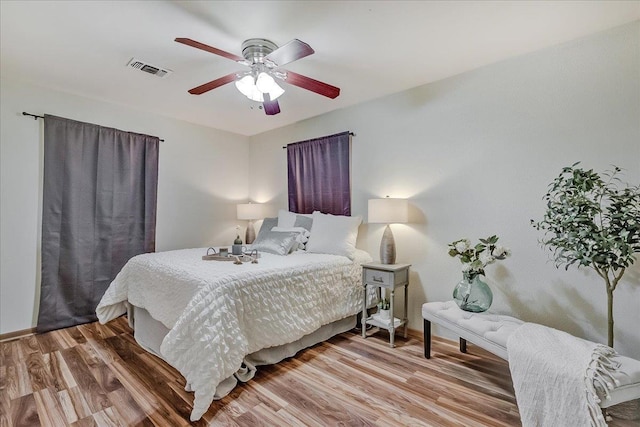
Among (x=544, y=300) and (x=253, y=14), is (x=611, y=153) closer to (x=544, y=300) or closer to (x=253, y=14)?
(x=544, y=300)

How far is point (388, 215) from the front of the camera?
2836 mm

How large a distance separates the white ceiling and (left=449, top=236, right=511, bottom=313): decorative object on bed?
1.47 metres

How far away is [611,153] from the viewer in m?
2.05

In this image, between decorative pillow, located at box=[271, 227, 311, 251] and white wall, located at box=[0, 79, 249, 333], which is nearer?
white wall, located at box=[0, 79, 249, 333]

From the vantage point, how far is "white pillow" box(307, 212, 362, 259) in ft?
10.2

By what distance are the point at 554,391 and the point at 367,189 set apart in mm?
2321

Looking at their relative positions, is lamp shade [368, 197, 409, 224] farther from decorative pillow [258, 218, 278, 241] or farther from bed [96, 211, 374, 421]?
decorative pillow [258, 218, 278, 241]

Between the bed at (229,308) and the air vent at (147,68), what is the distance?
165 cm

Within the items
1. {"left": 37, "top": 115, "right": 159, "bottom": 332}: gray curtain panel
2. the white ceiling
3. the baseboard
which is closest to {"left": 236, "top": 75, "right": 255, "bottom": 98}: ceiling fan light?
the white ceiling

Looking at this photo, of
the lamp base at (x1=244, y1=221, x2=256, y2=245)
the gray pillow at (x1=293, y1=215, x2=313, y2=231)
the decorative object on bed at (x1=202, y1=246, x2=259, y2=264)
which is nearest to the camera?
the decorative object on bed at (x1=202, y1=246, x2=259, y2=264)

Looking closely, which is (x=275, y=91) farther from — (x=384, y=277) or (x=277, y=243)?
(x=384, y=277)

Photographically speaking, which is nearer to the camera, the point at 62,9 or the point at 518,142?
the point at 62,9

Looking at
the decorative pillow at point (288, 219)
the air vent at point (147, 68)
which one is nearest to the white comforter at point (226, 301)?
the decorative pillow at point (288, 219)

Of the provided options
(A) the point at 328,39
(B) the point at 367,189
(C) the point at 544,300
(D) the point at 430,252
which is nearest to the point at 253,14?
(A) the point at 328,39
